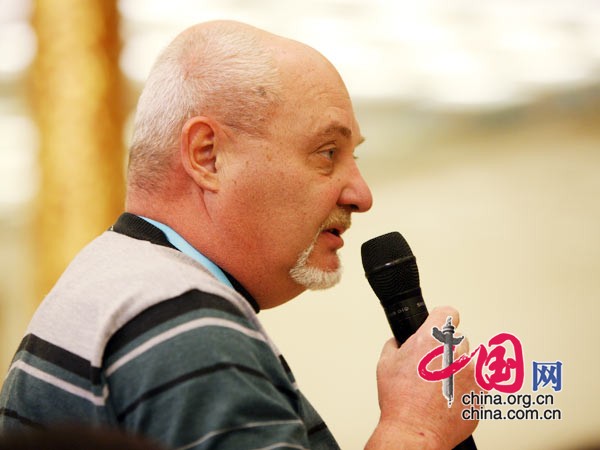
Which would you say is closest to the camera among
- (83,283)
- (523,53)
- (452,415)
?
(83,283)

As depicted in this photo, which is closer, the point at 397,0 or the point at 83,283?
the point at 83,283

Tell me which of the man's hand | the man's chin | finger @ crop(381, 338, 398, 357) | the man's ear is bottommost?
the man's hand

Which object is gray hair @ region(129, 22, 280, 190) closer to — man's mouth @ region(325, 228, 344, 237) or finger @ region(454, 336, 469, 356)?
man's mouth @ region(325, 228, 344, 237)

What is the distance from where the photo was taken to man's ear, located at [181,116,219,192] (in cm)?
115

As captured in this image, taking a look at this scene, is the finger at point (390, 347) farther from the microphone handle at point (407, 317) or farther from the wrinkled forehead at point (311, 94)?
the wrinkled forehead at point (311, 94)

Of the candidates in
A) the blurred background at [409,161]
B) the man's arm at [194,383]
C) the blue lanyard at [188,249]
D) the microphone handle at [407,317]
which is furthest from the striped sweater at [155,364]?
the blurred background at [409,161]

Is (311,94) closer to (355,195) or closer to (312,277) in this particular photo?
(355,195)

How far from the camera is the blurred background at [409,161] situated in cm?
264

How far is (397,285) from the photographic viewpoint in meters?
1.17

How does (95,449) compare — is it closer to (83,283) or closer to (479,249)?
(83,283)

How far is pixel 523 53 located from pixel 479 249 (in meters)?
0.69

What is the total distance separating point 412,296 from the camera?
1.17 m

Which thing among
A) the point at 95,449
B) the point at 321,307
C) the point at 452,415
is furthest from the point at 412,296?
the point at 321,307

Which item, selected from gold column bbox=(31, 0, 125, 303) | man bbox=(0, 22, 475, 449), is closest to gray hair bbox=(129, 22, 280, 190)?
man bbox=(0, 22, 475, 449)
